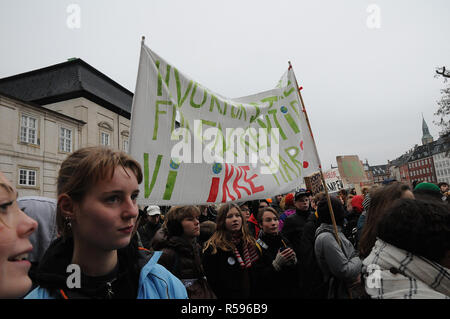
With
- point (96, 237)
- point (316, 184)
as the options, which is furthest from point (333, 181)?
point (96, 237)

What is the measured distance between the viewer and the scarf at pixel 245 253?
3.16 metres

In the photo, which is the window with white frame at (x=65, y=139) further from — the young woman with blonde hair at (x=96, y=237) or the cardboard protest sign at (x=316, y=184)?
the young woman with blonde hair at (x=96, y=237)

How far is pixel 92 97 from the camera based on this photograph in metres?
23.1

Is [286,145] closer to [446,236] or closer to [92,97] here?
[446,236]

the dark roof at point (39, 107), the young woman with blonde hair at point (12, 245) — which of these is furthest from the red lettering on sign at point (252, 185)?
the dark roof at point (39, 107)

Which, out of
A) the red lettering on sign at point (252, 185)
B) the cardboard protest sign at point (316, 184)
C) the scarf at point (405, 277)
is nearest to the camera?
the scarf at point (405, 277)

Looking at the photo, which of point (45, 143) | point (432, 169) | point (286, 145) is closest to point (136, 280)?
point (286, 145)

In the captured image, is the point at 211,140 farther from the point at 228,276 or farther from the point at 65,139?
the point at 65,139

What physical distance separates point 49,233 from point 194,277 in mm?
1384

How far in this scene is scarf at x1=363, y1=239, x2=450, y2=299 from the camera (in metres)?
1.39

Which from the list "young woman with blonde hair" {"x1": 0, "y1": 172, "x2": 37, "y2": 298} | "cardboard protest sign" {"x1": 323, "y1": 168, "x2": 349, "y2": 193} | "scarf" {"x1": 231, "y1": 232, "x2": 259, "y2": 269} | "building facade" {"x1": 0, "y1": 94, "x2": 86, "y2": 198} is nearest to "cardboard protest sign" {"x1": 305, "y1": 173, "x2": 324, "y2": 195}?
"scarf" {"x1": 231, "y1": 232, "x2": 259, "y2": 269}

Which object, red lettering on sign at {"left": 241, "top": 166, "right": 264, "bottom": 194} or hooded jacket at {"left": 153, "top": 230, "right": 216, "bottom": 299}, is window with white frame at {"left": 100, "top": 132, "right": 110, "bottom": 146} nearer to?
red lettering on sign at {"left": 241, "top": 166, "right": 264, "bottom": 194}

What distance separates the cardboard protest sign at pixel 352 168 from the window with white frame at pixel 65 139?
18577 mm
